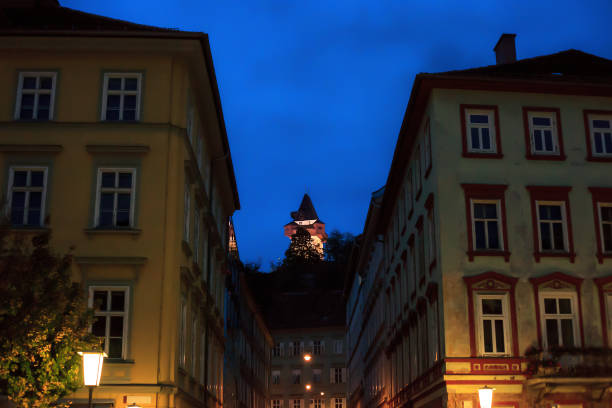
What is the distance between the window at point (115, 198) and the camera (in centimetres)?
2477

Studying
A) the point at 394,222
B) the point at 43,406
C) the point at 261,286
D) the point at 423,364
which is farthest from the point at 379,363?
the point at 261,286

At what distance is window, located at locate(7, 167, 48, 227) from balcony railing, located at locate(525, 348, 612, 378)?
53.4 feet

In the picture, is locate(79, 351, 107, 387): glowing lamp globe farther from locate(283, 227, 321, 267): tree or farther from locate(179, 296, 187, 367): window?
locate(283, 227, 321, 267): tree

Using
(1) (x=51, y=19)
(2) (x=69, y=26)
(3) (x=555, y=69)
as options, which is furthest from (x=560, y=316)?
(1) (x=51, y=19)

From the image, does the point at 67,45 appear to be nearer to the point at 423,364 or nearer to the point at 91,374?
the point at 91,374

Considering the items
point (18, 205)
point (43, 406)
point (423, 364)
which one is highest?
point (18, 205)

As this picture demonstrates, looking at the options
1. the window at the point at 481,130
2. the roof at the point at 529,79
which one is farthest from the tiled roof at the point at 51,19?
the window at the point at 481,130

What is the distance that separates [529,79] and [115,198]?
15271 mm

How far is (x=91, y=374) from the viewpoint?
16188mm

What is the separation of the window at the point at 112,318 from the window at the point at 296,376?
70.0m

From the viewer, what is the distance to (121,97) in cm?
2616

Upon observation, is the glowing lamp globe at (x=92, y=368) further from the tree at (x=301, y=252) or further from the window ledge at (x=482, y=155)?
the tree at (x=301, y=252)

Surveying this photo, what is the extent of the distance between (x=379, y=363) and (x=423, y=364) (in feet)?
57.7

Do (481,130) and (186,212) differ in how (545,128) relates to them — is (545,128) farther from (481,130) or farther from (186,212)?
(186,212)
